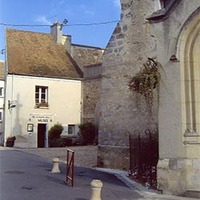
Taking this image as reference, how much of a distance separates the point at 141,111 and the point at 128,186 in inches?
163

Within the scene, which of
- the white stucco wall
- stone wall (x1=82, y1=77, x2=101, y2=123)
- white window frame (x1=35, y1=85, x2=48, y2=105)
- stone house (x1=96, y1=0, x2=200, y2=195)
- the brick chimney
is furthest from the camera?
the brick chimney

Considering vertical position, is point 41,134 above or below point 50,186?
above

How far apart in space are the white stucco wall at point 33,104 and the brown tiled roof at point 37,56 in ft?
2.11

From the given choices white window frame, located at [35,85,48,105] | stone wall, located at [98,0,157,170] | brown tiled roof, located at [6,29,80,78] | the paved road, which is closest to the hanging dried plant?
the paved road

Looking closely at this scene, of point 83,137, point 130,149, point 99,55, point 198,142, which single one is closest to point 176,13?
point 198,142

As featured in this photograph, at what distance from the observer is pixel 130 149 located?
12828 millimetres

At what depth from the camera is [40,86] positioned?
29.5 m

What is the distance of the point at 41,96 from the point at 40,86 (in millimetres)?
816

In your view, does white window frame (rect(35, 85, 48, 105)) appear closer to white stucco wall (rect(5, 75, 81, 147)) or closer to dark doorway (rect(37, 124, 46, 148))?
white stucco wall (rect(5, 75, 81, 147))

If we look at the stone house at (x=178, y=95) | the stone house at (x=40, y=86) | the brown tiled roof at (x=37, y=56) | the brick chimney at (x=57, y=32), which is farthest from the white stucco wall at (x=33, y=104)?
the stone house at (x=178, y=95)

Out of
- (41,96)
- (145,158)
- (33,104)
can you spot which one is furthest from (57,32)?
(145,158)

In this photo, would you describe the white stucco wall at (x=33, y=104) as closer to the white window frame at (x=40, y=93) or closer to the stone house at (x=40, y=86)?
the stone house at (x=40, y=86)

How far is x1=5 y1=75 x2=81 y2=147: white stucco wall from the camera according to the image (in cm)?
2805

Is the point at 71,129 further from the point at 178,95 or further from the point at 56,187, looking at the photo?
the point at 178,95
